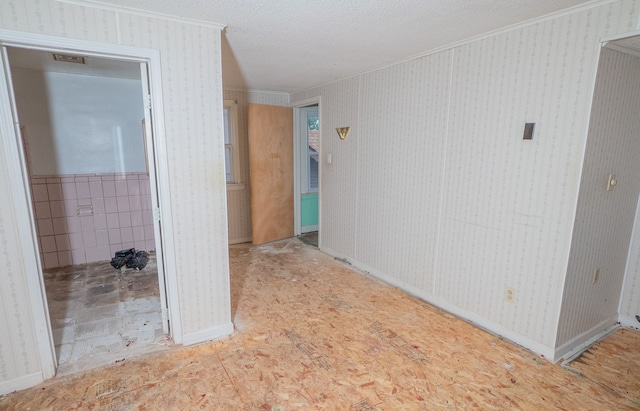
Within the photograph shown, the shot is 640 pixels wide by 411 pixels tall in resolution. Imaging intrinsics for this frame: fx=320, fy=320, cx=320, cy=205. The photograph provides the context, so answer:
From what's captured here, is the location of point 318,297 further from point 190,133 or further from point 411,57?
point 411,57

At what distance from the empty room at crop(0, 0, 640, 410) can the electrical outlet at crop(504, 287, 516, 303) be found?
0.4 inches

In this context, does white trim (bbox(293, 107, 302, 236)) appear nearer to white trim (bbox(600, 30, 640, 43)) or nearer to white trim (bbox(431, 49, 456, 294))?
white trim (bbox(431, 49, 456, 294))

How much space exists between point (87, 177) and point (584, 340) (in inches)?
211

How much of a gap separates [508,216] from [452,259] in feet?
2.11

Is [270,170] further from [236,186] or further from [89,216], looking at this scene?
[89,216]

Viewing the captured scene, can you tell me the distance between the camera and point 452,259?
2.87m

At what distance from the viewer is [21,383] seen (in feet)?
6.44

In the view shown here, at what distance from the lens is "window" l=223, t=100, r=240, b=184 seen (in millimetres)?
4762

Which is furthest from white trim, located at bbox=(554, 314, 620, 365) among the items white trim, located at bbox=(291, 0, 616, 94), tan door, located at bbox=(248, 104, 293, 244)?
tan door, located at bbox=(248, 104, 293, 244)

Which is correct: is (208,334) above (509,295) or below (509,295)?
below

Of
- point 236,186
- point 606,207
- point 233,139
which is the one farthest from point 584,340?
point 233,139

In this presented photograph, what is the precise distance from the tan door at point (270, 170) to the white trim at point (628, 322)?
4061 millimetres

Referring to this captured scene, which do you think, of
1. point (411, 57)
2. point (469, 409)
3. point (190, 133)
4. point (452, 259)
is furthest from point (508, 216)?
point (190, 133)

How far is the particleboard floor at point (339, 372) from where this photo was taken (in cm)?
186
